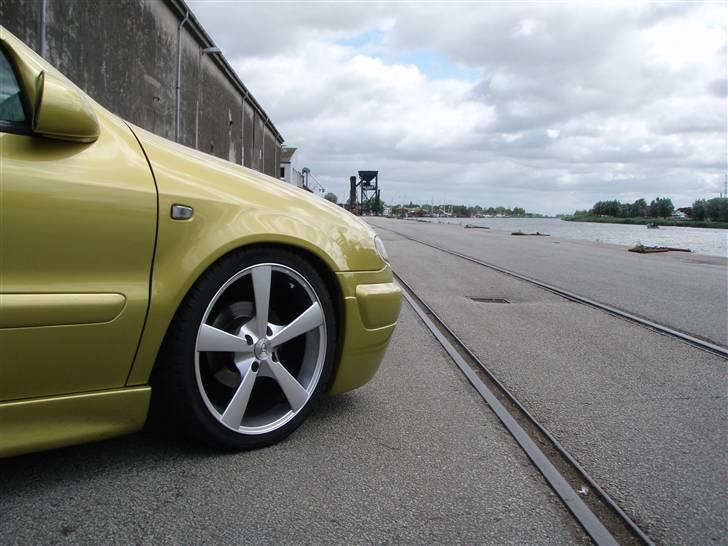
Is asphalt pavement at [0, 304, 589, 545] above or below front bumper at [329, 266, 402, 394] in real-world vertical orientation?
below

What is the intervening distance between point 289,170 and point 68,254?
65.2 m

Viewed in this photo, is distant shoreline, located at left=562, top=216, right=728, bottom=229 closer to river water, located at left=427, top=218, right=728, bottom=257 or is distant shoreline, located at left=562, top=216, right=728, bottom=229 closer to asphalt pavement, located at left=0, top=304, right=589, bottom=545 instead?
river water, located at left=427, top=218, right=728, bottom=257

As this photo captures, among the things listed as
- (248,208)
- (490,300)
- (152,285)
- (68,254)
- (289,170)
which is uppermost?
(289,170)

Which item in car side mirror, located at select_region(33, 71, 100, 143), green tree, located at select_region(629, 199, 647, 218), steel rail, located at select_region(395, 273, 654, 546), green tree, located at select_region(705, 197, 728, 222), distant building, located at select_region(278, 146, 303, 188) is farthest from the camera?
green tree, located at select_region(629, 199, 647, 218)

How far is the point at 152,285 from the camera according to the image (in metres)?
2.21

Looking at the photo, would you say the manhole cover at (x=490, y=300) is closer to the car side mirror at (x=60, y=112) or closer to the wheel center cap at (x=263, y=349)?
the wheel center cap at (x=263, y=349)

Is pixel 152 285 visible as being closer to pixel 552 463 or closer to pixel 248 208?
pixel 248 208

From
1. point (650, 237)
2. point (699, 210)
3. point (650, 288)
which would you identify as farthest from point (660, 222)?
point (650, 288)

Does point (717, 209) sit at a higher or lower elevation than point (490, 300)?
higher

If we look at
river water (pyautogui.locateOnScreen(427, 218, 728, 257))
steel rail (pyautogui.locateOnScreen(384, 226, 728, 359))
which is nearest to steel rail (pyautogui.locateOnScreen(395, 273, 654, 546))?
steel rail (pyautogui.locateOnScreen(384, 226, 728, 359))

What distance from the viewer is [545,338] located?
527 cm

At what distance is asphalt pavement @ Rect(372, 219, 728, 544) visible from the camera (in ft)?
7.72

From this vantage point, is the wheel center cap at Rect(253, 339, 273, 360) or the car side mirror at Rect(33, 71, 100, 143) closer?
the car side mirror at Rect(33, 71, 100, 143)

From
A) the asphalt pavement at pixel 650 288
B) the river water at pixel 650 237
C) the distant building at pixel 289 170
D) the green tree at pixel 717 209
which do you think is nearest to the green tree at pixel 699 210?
the green tree at pixel 717 209
